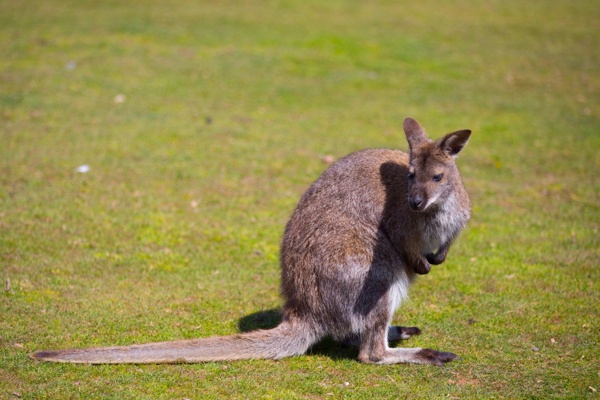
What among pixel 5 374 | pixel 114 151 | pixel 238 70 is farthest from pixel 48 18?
pixel 5 374

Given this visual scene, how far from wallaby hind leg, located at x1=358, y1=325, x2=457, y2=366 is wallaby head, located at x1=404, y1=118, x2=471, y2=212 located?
979 millimetres

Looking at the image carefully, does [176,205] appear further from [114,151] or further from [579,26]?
[579,26]

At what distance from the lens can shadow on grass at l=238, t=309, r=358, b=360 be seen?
215 inches

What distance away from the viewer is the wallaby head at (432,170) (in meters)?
4.95

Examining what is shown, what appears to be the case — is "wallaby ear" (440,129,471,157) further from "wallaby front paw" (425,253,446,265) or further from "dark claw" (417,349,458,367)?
"dark claw" (417,349,458,367)

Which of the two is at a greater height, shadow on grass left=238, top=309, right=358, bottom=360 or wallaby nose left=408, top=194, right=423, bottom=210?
wallaby nose left=408, top=194, right=423, bottom=210

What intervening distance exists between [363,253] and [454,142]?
3.32 feet

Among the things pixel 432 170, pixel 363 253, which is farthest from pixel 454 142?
pixel 363 253

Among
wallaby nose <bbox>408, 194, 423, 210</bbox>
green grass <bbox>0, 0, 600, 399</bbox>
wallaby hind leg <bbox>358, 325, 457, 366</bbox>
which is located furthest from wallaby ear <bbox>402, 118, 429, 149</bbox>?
green grass <bbox>0, 0, 600, 399</bbox>

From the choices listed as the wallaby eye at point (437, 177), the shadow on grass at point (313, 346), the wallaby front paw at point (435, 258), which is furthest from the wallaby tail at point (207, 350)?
the wallaby eye at point (437, 177)

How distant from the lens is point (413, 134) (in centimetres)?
530

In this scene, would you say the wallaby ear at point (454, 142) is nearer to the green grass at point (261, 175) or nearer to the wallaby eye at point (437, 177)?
the wallaby eye at point (437, 177)

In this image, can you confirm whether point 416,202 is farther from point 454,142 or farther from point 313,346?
point 313,346

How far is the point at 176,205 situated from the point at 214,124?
3.04m
